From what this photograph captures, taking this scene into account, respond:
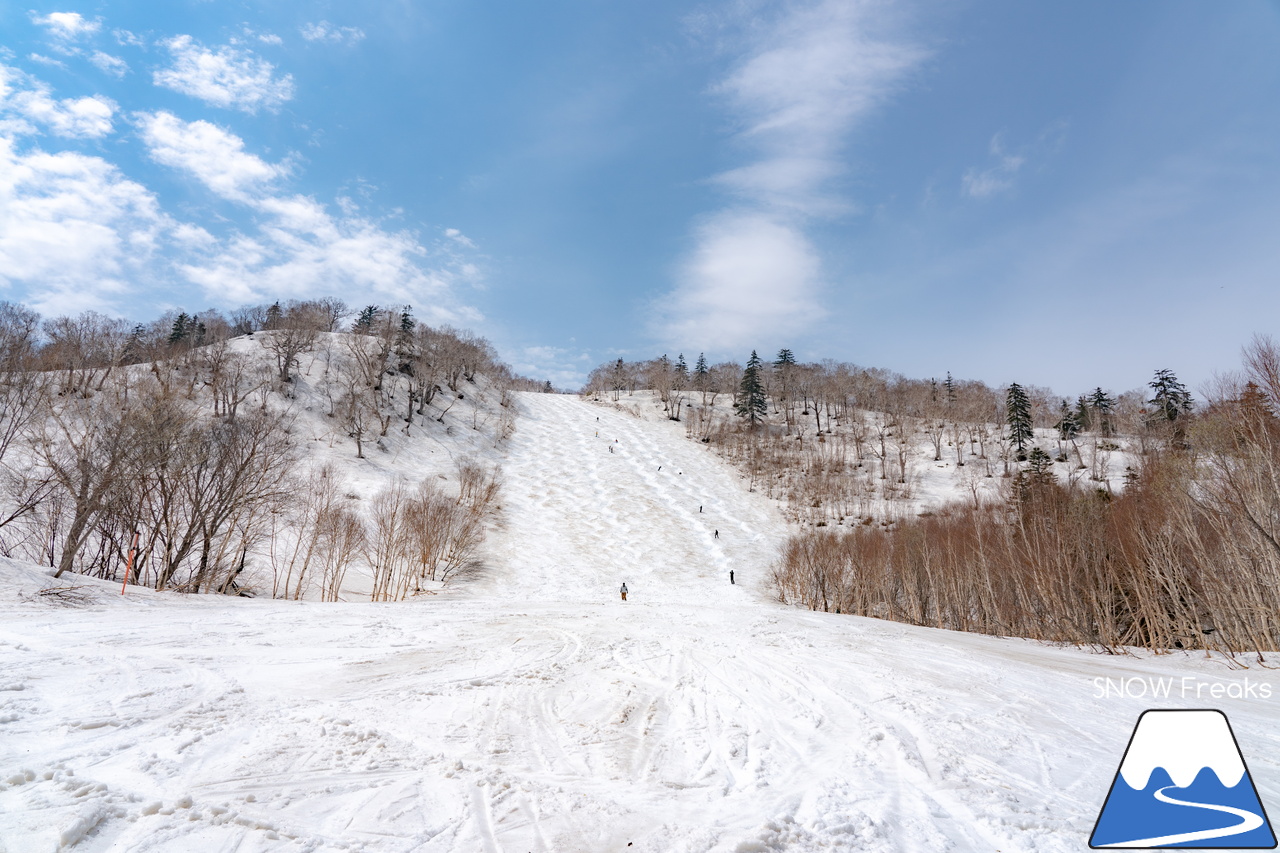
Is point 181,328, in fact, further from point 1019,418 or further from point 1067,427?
point 1067,427

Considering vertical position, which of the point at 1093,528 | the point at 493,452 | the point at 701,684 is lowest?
the point at 701,684

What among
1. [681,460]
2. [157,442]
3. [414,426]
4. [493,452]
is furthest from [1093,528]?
[414,426]

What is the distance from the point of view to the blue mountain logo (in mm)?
4223

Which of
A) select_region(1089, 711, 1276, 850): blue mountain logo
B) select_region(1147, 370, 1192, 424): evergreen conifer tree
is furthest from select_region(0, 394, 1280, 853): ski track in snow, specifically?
select_region(1147, 370, 1192, 424): evergreen conifer tree

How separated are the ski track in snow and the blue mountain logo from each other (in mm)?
448

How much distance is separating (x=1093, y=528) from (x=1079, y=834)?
26630 mm

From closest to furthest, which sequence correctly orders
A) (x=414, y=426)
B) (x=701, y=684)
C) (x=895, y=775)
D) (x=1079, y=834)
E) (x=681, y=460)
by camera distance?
1. (x=1079, y=834)
2. (x=895, y=775)
3. (x=701, y=684)
4. (x=414, y=426)
5. (x=681, y=460)

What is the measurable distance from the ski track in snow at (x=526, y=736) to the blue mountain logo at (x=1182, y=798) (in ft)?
1.47

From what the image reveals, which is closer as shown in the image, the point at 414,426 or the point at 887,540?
the point at 887,540

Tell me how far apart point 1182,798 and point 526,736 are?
6.69 metres

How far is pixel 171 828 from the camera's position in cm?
413

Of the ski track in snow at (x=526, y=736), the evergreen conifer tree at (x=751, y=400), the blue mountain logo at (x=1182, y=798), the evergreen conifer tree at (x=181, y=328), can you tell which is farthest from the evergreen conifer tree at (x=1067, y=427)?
the evergreen conifer tree at (x=181, y=328)

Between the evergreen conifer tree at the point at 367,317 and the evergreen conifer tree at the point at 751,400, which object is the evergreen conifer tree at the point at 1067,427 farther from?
the evergreen conifer tree at the point at 367,317

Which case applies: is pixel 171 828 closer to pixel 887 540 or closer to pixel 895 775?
pixel 895 775
